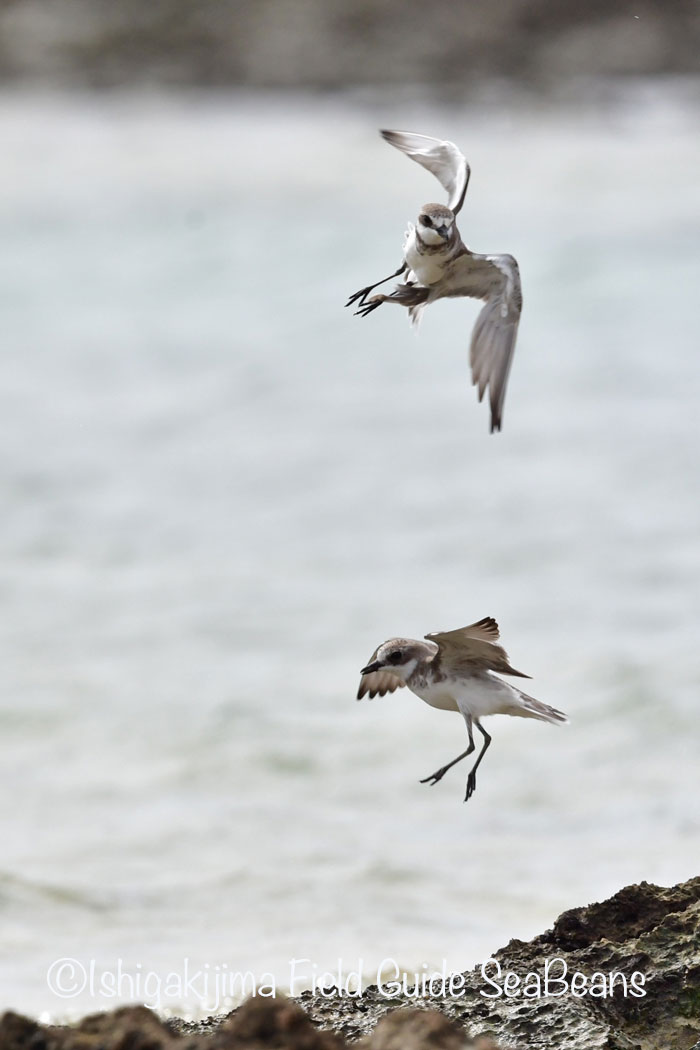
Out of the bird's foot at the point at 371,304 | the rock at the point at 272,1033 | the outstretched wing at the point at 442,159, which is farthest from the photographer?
the outstretched wing at the point at 442,159

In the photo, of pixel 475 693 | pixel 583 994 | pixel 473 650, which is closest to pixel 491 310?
pixel 473 650

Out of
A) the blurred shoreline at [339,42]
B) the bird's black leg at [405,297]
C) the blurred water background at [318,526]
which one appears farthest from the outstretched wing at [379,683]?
the blurred shoreline at [339,42]

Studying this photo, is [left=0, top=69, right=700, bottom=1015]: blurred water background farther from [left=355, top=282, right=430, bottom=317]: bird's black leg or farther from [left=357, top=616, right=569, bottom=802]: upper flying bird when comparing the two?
[left=355, top=282, right=430, bottom=317]: bird's black leg

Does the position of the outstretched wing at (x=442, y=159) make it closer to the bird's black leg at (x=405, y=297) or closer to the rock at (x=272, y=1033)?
the bird's black leg at (x=405, y=297)

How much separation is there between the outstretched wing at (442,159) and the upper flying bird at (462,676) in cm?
137

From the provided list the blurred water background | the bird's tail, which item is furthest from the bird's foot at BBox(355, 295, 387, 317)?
the blurred water background

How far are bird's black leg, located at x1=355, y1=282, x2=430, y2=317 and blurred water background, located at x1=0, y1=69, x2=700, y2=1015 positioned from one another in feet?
10.3

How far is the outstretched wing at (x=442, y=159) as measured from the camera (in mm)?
5062

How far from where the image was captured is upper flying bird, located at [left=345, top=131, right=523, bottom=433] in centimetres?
474

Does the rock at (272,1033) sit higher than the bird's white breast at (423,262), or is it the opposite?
the bird's white breast at (423,262)

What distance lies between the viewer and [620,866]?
8.32 m

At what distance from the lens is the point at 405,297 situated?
16.0ft

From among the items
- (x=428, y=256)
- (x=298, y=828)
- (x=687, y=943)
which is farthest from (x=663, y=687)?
(x=428, y=256)

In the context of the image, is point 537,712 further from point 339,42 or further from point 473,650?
point 339,42
